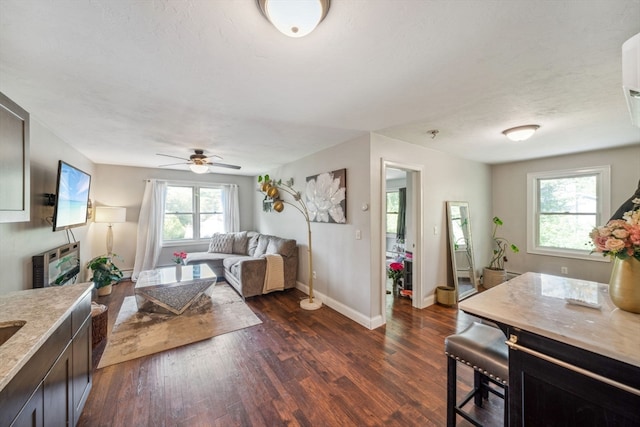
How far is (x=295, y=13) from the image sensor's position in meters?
1.05

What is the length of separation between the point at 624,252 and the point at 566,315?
1.26ft

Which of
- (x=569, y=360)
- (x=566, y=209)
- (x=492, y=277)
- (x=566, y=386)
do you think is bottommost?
(x=492, y=277)

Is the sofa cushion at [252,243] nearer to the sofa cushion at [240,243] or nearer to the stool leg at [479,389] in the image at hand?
the sofa cushion at [240,243]

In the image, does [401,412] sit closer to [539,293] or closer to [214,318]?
[539,293]

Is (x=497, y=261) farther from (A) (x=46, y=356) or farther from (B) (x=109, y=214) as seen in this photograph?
(B) (x=109, y=214)

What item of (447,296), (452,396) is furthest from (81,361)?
(447,296)

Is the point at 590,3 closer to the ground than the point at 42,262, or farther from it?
farther from it

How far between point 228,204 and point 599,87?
20.4ft

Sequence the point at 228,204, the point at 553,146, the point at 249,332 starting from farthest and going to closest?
1. the point at 228,204
2. the point at 553,146
3. the point at 249,332

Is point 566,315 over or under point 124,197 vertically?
under

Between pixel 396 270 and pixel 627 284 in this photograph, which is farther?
pixel 396 270

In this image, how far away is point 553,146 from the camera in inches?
138

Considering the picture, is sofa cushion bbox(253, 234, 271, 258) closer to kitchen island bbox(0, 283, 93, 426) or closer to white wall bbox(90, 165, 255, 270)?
white wall bbox(90, 165, 255, 270)

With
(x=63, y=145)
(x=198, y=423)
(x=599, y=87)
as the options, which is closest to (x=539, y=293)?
(x=599, y=87)
